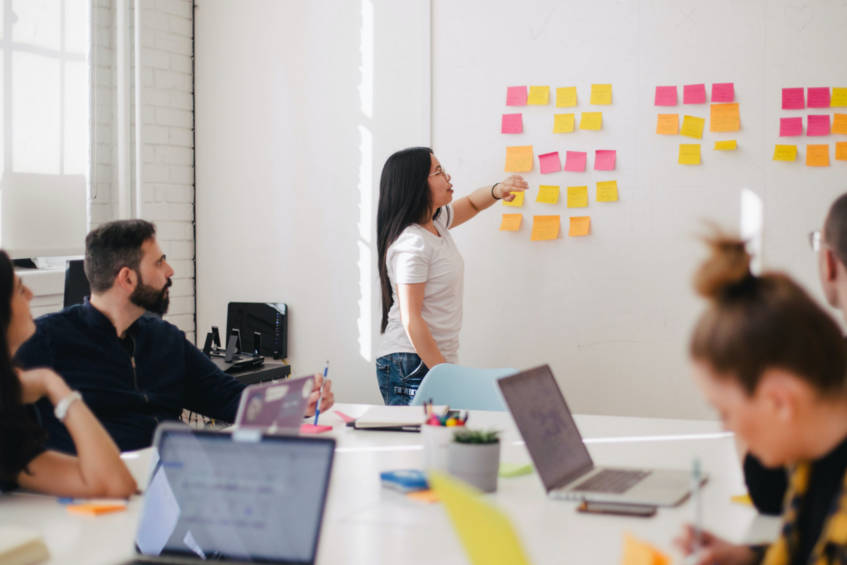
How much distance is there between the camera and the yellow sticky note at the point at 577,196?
362 cm

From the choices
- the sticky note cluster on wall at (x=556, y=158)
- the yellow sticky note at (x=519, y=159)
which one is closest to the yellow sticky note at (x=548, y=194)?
the sticky note cluster on wall at (x=556, y=158)

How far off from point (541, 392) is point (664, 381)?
1.84 metres

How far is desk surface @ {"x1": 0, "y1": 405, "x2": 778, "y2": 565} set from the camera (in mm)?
1424

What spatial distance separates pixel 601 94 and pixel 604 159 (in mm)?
260

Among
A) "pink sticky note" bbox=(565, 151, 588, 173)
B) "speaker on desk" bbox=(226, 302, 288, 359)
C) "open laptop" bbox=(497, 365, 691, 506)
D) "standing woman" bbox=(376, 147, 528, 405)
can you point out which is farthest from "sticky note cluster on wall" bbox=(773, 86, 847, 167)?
"speaker on desk" bbox=(226, 302, 288, 359)

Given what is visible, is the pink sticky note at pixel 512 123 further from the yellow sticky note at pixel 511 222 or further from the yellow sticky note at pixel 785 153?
the yellow sticky note at pixel 785 153

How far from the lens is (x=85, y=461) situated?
5.62 ft

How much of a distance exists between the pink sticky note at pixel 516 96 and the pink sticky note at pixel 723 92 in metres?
0.75

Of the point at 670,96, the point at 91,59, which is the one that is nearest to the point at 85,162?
the point at 91,59

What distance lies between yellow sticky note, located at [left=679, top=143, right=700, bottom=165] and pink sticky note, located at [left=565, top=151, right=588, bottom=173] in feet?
1.22

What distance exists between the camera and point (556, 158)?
3656 mm

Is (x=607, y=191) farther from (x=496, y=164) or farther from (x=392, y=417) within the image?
(x=392, y=417)

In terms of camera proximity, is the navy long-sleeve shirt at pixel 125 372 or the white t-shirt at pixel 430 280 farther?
the white t-shirt at pixel 430 280

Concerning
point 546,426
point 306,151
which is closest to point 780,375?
point 546,426
